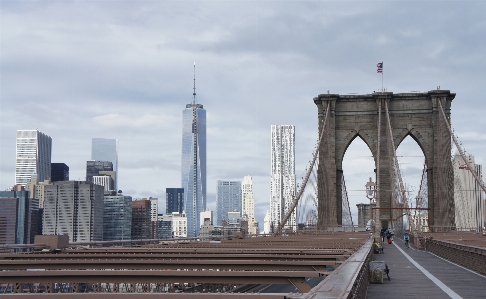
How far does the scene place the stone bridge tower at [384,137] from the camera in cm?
8919

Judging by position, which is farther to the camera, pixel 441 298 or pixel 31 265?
pixel 441 298

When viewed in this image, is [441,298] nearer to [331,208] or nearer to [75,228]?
[331,208]

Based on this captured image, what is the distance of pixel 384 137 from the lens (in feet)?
310

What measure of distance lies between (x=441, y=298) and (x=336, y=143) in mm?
78319

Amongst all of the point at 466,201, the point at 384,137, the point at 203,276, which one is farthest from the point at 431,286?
the point at 466,201

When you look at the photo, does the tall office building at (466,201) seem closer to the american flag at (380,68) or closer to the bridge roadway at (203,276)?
the american flag at (380,68)

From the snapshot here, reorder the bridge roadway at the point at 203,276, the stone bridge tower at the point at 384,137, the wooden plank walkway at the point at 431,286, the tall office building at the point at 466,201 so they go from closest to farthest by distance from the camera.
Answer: the bridge roadway at the point at 203,276 < the wooden plank walkway at the point at 431,286 < the stone bridge tower at the point at 384,137 < the tall office building at the point at 466,201

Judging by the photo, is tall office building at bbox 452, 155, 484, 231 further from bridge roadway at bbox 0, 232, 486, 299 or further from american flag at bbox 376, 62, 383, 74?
bridge roadway at bbox 0, 232, 486, 299

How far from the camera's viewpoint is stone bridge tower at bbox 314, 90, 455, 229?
89.2 meters

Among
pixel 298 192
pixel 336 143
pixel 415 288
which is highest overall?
pixel 336 143

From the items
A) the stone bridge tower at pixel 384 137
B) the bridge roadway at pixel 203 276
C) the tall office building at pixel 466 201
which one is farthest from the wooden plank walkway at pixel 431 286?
the stone bridge tower at pixel 384 137

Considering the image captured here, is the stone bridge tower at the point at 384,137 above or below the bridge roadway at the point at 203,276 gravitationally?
above

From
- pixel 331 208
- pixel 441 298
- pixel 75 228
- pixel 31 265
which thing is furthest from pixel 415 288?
pixel 75 228

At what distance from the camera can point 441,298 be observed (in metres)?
16.0
